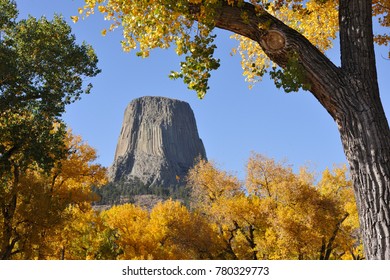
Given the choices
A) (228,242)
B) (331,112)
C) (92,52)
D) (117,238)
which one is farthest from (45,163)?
(117,238)

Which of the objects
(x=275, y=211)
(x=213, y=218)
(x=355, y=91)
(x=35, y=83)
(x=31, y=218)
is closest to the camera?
(x=355, y=91)

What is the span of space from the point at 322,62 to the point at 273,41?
Result: 734mm

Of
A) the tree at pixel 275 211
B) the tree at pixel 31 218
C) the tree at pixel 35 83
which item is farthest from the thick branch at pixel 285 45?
the tree at pixel 275 211

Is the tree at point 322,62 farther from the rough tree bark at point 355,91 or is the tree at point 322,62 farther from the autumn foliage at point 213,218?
the autumn foliage at point 213,218

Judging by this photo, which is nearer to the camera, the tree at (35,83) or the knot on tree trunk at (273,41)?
the knot on tree trunk at (273,41)

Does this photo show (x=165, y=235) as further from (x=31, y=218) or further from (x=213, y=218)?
(x=31, y=218)

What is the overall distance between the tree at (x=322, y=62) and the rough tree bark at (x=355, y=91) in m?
0.01

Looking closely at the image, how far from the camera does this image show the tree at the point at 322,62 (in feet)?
16.3

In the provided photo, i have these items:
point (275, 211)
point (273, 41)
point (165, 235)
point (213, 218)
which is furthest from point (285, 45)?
point (165, 235)

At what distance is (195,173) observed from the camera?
1251 inches

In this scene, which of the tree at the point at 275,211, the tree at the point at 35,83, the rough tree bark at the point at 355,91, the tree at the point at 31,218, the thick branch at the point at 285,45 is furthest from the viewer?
the tree at the point at 275,211

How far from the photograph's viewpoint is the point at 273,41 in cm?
571

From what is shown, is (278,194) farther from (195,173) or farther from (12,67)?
(12,67)

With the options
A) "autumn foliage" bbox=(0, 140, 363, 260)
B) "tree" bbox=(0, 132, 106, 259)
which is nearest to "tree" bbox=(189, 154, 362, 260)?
"autumn foliage" bbox=(0, 140, 363, 260)
